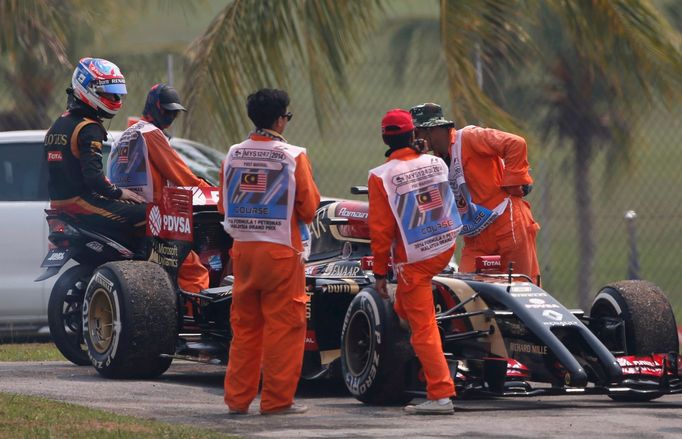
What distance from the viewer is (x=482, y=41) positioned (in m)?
14.8

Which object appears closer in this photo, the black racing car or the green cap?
the black racing car

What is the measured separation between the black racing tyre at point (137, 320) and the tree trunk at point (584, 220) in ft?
21.5

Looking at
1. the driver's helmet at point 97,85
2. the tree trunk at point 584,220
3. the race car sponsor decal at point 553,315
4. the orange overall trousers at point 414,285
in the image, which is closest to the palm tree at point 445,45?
the tree trunk at point 584,220

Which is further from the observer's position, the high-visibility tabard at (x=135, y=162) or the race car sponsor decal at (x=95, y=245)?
the race car sponsor decal at (x=95, y=245)

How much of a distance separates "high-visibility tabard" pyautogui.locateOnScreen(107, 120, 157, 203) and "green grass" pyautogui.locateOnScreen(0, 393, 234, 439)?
242cm

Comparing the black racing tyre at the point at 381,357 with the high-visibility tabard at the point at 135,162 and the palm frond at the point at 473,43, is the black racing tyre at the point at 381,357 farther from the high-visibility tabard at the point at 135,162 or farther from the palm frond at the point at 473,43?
the palm frond at the point at 473,43

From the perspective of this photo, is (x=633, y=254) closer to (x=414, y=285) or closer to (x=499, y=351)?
(x=499, y=351)

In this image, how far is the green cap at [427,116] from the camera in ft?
37.0

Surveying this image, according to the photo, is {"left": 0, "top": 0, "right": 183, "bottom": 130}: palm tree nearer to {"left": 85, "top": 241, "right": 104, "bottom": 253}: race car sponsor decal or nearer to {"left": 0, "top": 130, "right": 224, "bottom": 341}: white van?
{"left": 0, "top": 130, "right": 224, "bottom": 341}: white van

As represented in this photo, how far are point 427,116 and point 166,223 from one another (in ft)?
6.18

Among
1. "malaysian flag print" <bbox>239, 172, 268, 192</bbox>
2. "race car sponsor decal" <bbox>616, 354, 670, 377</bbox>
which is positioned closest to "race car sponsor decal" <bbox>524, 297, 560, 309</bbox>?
"race car sponsor decal" <bbox>616, 354, 670, 377</bbox>

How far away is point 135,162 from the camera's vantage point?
11562 millimetres

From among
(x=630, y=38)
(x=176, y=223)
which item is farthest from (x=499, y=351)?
(x=630, y=38)

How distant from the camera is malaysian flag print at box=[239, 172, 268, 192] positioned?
30.9ft
